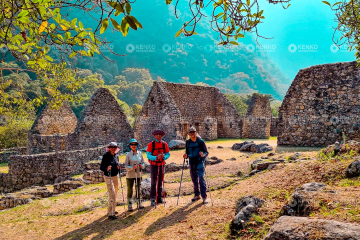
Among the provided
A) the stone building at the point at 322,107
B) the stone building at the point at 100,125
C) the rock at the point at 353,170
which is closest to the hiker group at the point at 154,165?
the rock at the point at 353,170

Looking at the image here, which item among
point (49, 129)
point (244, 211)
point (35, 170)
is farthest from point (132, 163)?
point (49, 129)

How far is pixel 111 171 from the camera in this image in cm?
577

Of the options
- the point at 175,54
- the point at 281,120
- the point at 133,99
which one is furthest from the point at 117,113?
the point at 175,54

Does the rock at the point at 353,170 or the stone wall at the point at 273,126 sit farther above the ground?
the stone wall at the point at 273,126

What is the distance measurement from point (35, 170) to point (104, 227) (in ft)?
27.0

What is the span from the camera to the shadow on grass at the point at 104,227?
4.92 meters

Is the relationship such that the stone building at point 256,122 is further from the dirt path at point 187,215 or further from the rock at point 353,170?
the rock at point 353,170

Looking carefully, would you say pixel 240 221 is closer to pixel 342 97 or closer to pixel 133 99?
pixel 342 97

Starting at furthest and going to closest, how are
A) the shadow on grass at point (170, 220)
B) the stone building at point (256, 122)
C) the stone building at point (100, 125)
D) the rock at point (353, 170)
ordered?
1. the stone building at point (256, 122)
2. the stone building at point (100, 125)
3. the shadow on grass at point (170, 220)
4. the rock at point (353, 170)

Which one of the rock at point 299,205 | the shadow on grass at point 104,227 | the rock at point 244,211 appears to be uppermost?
the rock at point 299,205

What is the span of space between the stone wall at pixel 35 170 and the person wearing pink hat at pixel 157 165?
7262 millimetres

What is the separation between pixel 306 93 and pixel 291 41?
185 metres

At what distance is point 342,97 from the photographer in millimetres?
11109

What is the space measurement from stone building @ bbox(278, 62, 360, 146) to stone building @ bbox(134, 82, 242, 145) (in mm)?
8081
